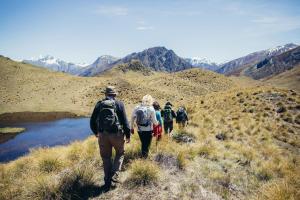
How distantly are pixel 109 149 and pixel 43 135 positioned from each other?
98.1 ft

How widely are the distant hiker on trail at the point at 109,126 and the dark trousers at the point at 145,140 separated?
1.76 m

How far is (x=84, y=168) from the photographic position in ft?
28.4

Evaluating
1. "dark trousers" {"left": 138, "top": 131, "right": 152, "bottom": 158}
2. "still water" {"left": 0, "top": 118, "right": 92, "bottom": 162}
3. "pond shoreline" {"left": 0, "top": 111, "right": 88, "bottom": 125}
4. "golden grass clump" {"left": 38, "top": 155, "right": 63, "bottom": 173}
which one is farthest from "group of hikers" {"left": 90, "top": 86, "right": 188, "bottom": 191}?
"pond shoreline" {"left": 0, "top": 111, "right": 88, "bottom": 125}

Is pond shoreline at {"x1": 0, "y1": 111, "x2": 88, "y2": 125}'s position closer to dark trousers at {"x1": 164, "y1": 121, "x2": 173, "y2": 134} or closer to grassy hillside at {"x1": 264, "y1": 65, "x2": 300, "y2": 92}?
dark trousers at {"x1": 164, "y1": 121, "x2": 173, "y2": 134}

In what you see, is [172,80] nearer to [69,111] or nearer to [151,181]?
[69,111]

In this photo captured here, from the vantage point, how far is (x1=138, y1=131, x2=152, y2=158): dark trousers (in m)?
9.47

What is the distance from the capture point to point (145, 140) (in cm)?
963

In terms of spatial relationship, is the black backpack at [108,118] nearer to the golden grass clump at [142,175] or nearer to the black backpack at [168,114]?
the golden grass clump at [142,175]

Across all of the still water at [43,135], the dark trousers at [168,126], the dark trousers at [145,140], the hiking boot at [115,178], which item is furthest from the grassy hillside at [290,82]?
the hiking boot at [115,178]

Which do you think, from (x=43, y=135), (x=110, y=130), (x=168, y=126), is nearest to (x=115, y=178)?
(x=110, y=130)

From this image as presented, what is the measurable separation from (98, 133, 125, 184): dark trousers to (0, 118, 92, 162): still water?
18.0m

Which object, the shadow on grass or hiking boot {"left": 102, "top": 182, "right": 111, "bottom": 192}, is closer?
the shadow on grass

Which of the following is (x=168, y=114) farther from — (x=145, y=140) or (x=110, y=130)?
(x=110, y=130)

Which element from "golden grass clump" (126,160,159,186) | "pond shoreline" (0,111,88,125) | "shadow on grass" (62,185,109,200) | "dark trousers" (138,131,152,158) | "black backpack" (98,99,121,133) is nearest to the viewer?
"black backpack" (98,99,121,133)
